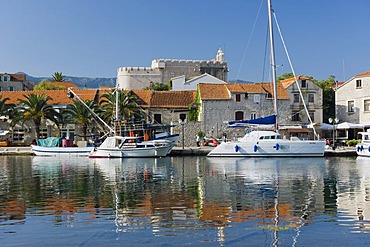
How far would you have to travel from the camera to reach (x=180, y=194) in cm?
2131

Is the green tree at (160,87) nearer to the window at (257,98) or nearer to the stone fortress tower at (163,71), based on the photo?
the stone fortress tower at (163,71)

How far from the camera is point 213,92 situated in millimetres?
58281

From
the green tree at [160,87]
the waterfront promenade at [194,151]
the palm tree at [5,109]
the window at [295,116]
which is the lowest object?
the waterfront promenade at [194,151]

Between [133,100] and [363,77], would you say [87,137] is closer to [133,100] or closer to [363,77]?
[133,100]

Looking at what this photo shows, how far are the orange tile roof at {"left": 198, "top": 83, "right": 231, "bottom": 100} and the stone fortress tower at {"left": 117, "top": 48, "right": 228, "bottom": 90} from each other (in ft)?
105

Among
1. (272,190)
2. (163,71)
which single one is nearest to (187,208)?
(272,190)

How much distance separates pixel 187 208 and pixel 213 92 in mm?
41467

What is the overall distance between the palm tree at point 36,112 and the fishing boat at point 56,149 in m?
4.63

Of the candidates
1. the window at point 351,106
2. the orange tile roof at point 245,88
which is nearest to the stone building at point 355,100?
the window at point 351,106

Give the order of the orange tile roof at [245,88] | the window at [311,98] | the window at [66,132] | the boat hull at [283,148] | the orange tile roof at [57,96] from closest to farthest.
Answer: the boat hull at [283,148], the orange tile roof at [245,88], the window at [66,132], the window at [311,98], the orange tile roof at [57,96]

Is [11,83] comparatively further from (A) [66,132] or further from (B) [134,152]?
(B) [134,152]

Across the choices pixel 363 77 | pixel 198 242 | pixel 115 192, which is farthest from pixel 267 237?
pixel 363 77

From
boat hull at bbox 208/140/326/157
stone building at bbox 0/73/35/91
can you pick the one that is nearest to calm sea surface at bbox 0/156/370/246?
boat hull at bbox 208/140/326/157

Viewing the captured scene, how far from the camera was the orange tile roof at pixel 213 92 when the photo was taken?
57494 millimetres
